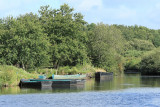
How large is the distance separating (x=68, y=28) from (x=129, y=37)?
324 feet

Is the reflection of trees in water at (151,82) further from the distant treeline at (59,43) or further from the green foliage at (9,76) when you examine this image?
the green foliage at (9,76)

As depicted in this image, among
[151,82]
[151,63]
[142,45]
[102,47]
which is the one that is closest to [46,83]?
[151,82]

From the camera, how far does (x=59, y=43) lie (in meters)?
75.0

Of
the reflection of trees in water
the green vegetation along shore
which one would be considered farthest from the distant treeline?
the reflection of trees in water

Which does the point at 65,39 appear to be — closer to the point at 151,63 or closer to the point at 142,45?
the point at 151,63

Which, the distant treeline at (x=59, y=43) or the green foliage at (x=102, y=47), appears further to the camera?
the green foliage at (x=102, y=47)

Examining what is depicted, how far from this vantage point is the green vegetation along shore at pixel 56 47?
6062cm

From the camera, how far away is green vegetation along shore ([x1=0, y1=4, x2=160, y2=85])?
199ft

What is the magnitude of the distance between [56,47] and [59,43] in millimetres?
3740

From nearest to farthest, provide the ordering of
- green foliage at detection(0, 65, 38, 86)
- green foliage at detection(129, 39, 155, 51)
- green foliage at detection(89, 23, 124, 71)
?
green foliage at detection(0, 65, 38, 86), green foliage at detection(89, 23, 124, 71), green foliage at detection(129, 39, 155, 51)

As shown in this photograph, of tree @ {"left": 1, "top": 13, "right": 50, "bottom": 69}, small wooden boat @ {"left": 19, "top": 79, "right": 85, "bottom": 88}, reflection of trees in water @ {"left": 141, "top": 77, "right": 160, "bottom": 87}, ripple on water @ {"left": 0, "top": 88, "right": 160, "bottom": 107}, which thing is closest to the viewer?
ripple on water @ {"left": 0, "top": 88, "right": 160, "bottom": 107}

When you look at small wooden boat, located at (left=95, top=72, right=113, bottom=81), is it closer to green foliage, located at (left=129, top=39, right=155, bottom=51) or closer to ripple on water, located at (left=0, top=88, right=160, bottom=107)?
ripple on water, located at (left=0, top=88, right=160, bottom=107)

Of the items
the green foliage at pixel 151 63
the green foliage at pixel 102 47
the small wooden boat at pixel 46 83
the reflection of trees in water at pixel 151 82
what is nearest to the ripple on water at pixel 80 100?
the small wooden boat at pixel 46 83

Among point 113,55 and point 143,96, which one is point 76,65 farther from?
point 143,96
